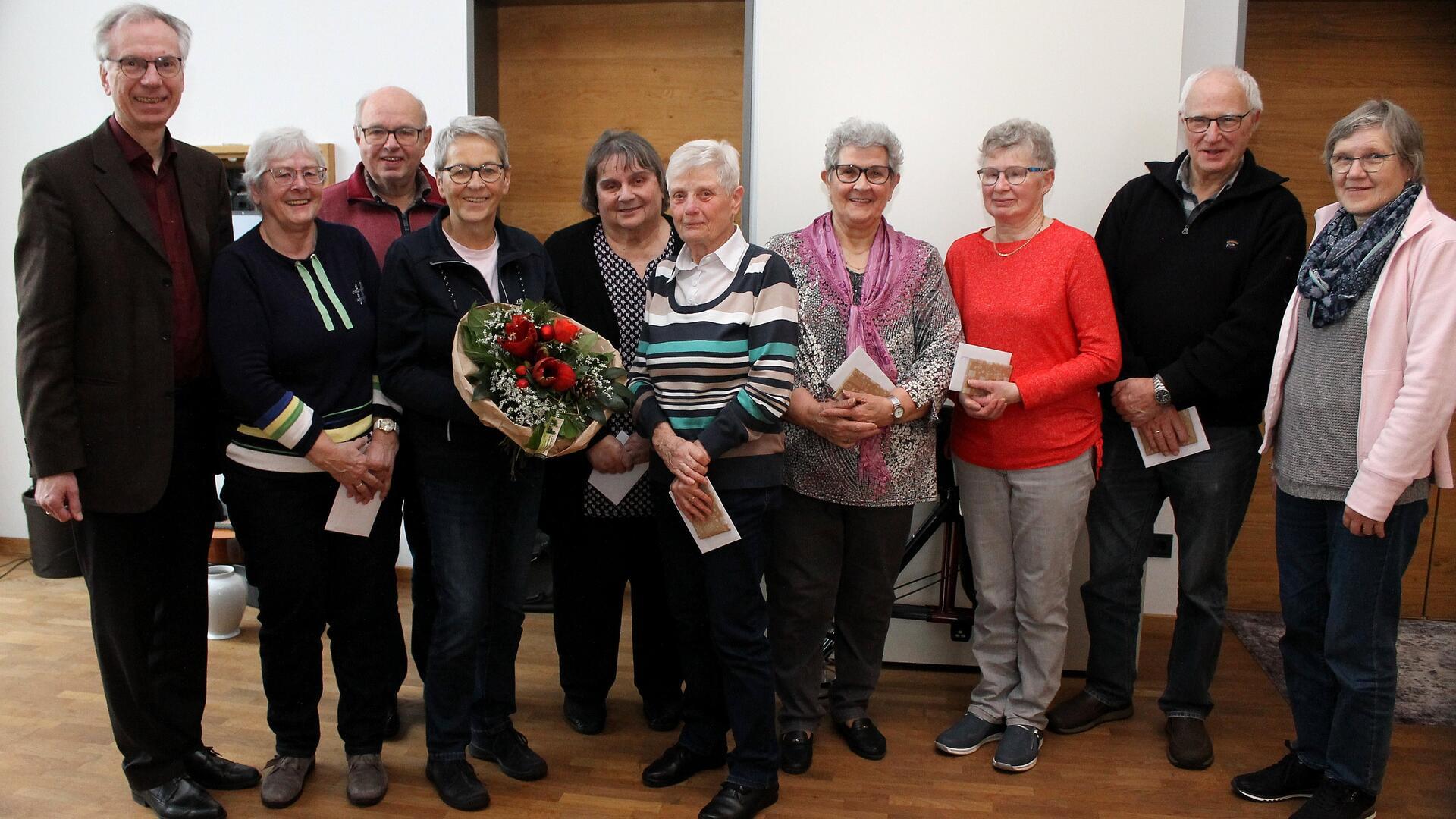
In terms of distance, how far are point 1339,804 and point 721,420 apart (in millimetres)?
1768

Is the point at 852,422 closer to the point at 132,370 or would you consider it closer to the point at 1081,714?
the point at 1081,714

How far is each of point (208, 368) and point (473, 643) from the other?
0.93 m

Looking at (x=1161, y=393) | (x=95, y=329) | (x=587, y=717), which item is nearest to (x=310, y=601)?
(x=95, y=329)

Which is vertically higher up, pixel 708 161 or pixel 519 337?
pixel 708 161

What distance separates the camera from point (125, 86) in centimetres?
233

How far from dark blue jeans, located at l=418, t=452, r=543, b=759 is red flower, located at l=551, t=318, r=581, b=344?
1.22 ft

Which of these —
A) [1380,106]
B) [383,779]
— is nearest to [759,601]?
[383,779]

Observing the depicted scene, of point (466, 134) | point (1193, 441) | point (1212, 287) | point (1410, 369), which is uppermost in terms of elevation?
point (466, 134)

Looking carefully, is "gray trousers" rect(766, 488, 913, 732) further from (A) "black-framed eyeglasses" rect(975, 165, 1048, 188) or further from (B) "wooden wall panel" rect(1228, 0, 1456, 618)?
(B) "wooden wall panel" rect(1228, 0, 1456, 618)

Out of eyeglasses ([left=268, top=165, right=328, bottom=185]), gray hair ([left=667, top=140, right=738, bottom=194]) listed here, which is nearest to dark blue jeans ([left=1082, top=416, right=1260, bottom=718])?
gray hair ([left=667, top=140, right=738, bottom=194])

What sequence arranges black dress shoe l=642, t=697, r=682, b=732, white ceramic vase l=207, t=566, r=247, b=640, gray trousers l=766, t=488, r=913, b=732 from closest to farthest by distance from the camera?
gray trousers l=766, t=488, r=913, b=732, black dress shoe l=642, t=697, r=682, b=732, white ceramic vase l=207, t=566, r=247, b=640

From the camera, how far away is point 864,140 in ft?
8.68

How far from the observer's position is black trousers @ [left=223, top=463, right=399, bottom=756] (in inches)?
97.0

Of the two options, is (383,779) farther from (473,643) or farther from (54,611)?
(54,611)
